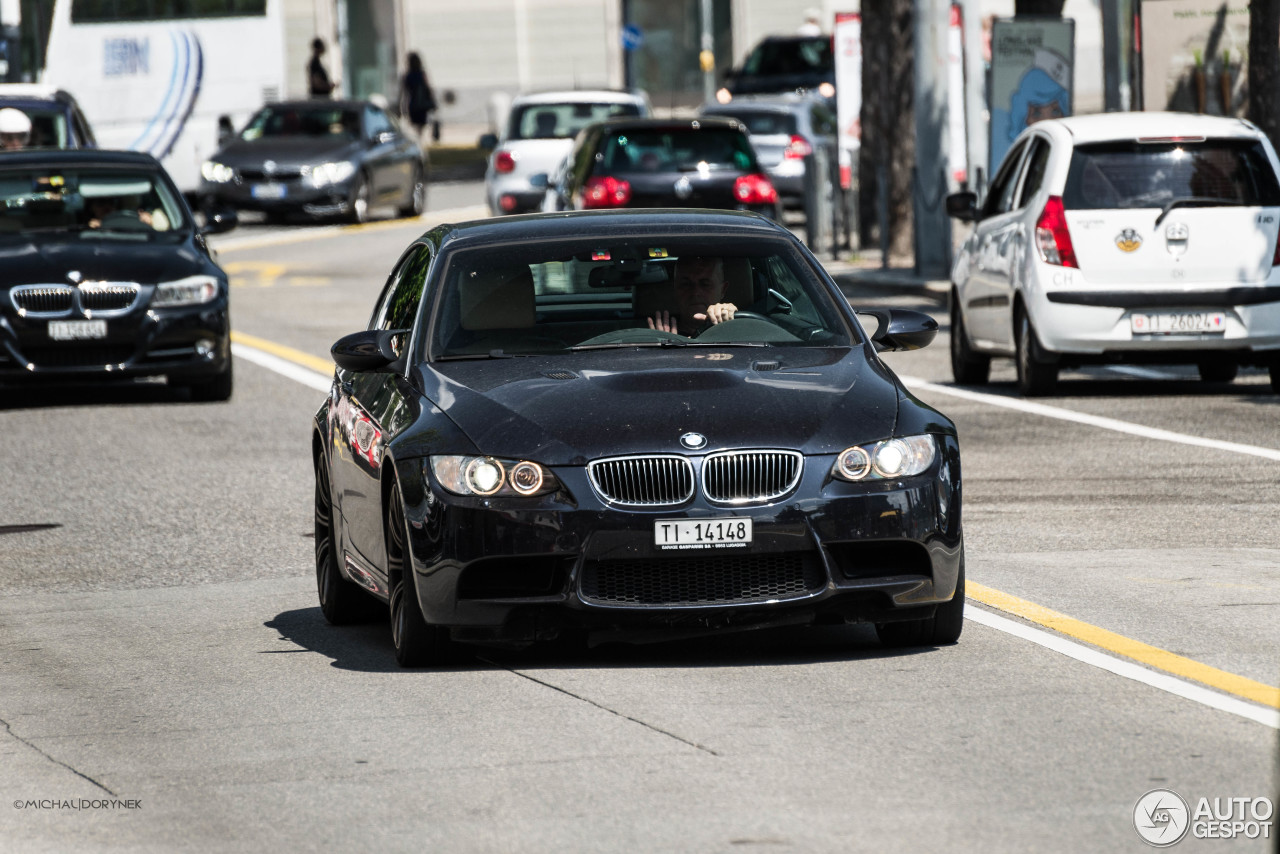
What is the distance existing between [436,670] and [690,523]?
42.2 inches

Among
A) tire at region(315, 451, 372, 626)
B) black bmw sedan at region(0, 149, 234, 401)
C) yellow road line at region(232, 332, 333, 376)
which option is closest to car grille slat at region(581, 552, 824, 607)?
tire at region(315, 451, 372, 626)

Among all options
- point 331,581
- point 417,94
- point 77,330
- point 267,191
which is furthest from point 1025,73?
point 417,94

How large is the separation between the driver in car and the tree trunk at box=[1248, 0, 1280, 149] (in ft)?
46.2

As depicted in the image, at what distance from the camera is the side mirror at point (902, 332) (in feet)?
29.8

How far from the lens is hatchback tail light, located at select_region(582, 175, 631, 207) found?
24.3 m

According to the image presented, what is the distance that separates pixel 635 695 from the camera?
24.7 feet

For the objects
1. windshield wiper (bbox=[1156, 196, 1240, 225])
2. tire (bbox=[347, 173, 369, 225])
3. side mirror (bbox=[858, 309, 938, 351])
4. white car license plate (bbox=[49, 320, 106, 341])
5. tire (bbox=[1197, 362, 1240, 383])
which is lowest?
tire (bbox=[1197, 362, 1240, 383])

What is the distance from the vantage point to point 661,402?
25.9 feet

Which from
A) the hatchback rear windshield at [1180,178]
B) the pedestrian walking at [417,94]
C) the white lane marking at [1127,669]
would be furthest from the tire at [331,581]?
the pedestrian walking at [417,94]

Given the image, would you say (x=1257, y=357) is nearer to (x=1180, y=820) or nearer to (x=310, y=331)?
(x=310, y=331)

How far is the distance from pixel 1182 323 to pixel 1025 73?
941 centimetres

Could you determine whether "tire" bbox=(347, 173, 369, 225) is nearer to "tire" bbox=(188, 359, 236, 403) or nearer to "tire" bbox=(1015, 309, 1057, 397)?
"tire" bbox=(188, 359, 236, 403)

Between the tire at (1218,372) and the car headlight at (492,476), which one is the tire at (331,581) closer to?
the car headlight at (492,476)

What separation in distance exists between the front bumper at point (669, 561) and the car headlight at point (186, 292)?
31.9 feet
